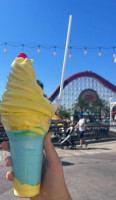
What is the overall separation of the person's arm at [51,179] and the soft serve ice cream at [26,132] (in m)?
0.04

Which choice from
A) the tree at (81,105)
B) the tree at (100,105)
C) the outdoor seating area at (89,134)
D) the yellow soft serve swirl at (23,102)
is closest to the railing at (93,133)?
the outdoor seating area at (89,134)

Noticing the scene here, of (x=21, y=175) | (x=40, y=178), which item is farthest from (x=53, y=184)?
(x=21, y=175)

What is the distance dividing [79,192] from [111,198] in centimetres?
55

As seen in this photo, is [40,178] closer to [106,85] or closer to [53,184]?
Result: [53,184]

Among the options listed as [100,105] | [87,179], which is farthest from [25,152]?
[100,105]

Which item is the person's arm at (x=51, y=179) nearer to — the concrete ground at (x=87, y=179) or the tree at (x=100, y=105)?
the concrete ground at (x=87, y=179)

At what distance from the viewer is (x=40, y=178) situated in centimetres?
128

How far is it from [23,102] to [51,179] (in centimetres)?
51

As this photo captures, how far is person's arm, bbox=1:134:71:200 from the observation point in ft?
4.05

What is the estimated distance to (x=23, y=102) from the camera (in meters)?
1.29

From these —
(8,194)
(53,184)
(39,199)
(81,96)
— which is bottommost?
(8,194)

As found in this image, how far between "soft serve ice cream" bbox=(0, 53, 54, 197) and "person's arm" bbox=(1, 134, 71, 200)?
44mm

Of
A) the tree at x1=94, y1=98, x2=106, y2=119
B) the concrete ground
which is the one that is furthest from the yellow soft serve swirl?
the tree at x1=94, y1=98, x2=106, y2=119

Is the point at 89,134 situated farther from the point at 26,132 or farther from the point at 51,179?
the point at 26,132
